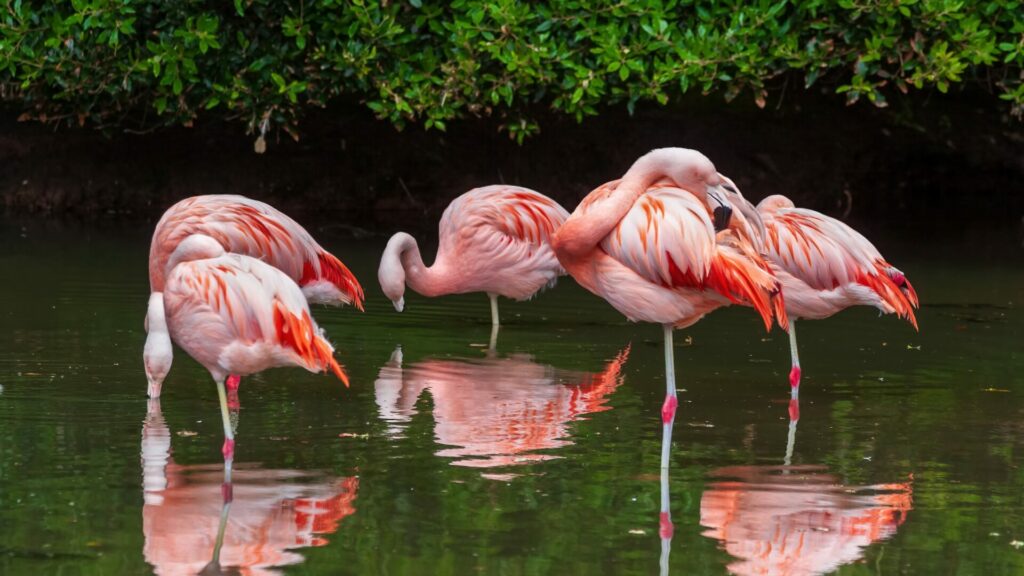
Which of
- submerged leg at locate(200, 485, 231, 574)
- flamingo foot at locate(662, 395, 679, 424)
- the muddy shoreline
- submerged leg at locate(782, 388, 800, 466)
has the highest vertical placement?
the muddy shoreline

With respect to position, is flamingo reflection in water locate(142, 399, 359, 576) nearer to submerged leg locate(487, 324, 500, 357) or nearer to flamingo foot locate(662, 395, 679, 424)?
flamingo foot locate(662, 395, 679, 424)

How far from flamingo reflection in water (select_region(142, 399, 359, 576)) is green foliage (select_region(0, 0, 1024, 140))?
5.74 metres

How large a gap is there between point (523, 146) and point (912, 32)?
4348 mm

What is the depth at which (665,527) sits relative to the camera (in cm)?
424

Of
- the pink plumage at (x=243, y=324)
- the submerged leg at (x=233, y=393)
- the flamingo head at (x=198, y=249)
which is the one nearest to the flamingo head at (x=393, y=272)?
the submerged leg at (x=233, y=393)

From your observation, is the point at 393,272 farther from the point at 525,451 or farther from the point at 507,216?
the point at 525,451

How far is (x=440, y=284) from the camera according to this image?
7.92 metres

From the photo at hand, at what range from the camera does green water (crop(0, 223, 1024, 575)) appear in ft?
13.2

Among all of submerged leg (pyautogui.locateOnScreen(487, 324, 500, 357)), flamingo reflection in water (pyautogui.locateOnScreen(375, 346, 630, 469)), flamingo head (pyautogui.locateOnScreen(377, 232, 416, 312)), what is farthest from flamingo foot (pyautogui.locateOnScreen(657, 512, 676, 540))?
flamingo head (pyautogui.locateOnScreen(377, 232, 416, 312))

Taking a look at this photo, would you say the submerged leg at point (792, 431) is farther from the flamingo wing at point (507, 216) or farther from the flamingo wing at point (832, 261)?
the flamingo wing at point (507, 216)

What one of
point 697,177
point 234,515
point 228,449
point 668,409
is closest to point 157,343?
point 228,449

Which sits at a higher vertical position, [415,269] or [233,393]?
[415,269]

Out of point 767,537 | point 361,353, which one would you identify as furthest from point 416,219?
point 767,537

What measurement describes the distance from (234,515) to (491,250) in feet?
12.3
